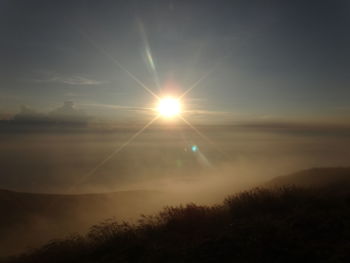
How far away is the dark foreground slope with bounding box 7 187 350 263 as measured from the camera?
4.41 meters

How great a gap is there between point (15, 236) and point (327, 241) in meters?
19.8

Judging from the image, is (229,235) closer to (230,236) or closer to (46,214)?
(230,236)

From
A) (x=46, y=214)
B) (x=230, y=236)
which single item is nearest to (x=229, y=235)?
(x=230, y=236)

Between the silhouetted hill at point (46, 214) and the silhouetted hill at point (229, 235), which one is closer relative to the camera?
the silhouetted hill at point (229, 235)

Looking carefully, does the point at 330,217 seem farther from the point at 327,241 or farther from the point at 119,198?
the point at 119,198

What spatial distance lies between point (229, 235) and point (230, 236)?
4cm

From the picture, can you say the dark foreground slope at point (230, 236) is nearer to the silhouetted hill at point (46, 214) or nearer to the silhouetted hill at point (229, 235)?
the silhouetted hill at point (229, 235)

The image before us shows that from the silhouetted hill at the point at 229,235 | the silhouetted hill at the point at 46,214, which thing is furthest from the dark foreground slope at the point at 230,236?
the silhouetted hill at the point at 46,214

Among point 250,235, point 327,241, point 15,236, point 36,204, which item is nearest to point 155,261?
point 250,235

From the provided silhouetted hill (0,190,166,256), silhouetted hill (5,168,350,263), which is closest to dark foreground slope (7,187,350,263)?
silhouetted hill (5,168,350,263)

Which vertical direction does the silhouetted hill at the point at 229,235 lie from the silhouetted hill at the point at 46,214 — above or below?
below

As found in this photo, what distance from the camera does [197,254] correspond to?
4609mm

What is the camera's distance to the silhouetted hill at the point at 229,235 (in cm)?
442

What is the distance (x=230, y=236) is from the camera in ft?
16.4
